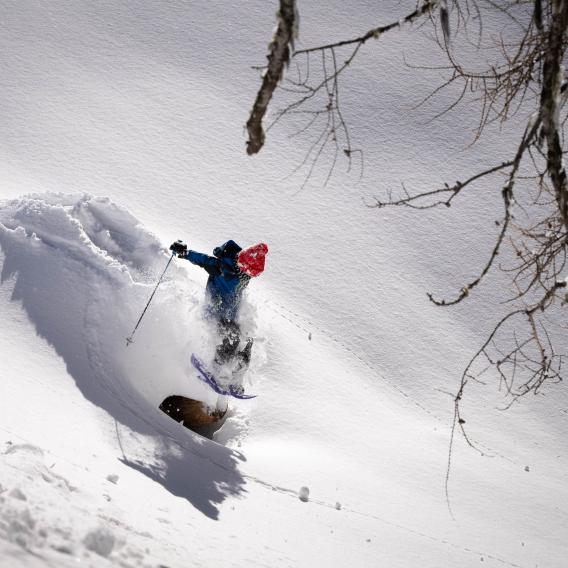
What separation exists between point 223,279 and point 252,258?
0.44 meters

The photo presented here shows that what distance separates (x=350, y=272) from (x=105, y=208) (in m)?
4.30

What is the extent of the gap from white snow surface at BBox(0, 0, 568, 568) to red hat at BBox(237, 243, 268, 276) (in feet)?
2.91

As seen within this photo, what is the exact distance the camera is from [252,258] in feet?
22.2

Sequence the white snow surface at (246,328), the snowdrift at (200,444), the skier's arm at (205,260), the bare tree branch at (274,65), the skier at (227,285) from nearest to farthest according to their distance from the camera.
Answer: the bare tree branch at (274,65)
the snowdrift at (200,444)
the white snow surface at (246,328)
the skier at (227,285)
the skier's arm at (205,260)

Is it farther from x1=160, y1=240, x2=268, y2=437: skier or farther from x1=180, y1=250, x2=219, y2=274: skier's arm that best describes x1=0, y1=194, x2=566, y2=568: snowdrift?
x1=180, y1=250, x2=219, y2=274: skier's arm

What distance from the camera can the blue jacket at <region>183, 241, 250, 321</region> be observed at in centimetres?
695

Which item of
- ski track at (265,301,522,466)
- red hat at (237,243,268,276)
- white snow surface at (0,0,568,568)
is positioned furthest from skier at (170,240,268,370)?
ski track at (265,301,522,466)

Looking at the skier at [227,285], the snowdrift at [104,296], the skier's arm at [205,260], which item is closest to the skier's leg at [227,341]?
the skier at [227,285]

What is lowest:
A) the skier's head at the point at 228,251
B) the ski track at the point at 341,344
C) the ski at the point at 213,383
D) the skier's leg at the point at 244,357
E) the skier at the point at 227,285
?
the ski track at the point at 341,344

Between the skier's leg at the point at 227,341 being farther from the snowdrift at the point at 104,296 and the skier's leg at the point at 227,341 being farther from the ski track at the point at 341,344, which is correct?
the ski track at the point at 341,344

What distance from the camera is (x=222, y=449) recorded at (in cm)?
597

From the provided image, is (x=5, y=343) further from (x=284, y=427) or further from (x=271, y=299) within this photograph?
(x=271, y=299)

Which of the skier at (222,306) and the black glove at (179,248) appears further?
the black glove at (179,248)

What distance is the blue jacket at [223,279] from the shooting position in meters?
6.95
